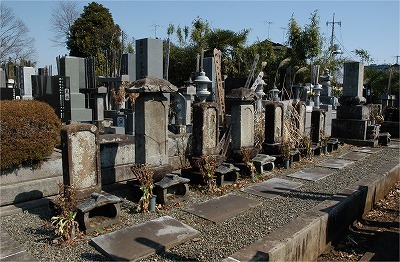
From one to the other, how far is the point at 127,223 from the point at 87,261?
975 mm

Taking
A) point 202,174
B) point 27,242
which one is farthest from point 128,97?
point 27,242

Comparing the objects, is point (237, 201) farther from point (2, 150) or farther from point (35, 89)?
point (35, 89)

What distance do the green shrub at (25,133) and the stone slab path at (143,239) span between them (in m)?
1.96

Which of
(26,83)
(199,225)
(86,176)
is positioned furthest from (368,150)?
(26,83)

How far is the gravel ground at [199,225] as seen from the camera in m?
3.38

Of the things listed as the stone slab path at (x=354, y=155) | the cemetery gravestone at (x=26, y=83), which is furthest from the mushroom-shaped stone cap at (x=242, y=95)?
the cemetery gravestone at (x=26, y=83)

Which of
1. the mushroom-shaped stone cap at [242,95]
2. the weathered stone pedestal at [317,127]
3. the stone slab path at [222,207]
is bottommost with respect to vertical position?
the stone slab path at [222,207]

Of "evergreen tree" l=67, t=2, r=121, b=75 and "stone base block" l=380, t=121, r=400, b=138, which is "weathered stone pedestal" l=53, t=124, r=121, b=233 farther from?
Answer: "evergreen tree" l=67, t=2, r=121, b=75

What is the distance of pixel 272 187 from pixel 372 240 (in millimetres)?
1796

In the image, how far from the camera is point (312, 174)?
22.6 ft

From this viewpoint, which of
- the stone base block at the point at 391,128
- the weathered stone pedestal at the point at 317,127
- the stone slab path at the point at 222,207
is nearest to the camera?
the stone slab path at the point at 222,207

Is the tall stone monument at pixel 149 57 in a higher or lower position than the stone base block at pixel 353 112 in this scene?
higher

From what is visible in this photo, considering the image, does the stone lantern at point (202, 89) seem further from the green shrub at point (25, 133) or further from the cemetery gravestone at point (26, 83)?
the cemetery gravestone at point (26, 83)

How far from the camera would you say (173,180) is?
5.03m
